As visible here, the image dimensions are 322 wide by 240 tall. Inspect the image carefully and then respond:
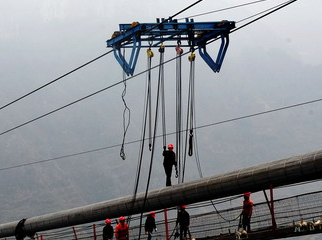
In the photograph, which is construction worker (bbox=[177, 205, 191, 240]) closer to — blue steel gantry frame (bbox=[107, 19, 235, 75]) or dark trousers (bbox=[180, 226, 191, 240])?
dark trousers (bbox=[180, 226, 191, 240])

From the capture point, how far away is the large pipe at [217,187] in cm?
2120

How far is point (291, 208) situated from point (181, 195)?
4275mm

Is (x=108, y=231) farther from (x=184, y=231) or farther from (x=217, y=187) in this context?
(x=217, y=187)

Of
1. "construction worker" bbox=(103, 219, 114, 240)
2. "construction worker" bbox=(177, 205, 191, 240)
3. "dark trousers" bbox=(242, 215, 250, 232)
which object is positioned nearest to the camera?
"dark trousers" bbox=(242, 215, 250, 232)

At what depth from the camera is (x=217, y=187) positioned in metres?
23.7

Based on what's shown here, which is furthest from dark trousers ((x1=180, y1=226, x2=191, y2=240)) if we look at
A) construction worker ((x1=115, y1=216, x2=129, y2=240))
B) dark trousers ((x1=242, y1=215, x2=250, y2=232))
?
dark trousers ((x1=242, y1=215, x2=250, y2=232))

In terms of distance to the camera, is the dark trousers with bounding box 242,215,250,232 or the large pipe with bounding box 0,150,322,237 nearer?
the large pipe with bounding box 0,150,322,237

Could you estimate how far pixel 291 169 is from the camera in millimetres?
21406

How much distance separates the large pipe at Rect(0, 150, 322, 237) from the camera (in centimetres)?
2120

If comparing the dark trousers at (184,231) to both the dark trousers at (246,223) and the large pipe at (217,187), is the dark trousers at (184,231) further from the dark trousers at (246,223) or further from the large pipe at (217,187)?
the dark trousers at (246,223)

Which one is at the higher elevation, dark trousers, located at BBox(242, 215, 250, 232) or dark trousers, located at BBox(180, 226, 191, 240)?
dark trousers, located at BBox(180, 226, 191, 240)

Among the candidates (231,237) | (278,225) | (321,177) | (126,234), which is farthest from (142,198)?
(321,177)

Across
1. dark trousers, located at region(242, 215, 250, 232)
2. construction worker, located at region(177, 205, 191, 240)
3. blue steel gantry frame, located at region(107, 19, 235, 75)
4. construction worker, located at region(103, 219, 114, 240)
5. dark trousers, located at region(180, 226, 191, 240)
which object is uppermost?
blue steel gantry frame, located at region(107, 19, 235, 75)

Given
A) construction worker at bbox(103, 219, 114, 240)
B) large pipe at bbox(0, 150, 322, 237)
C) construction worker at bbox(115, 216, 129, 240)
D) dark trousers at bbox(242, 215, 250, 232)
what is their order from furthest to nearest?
1. construction worker at bbox(103, 219, 114, 240)
2. construction worker at bbox(115, 216, 129, 240)
3. dark trousers at bbox(242, 215, 250, 232)
4. large pipe at bbox(0, 150, 322, 237)
